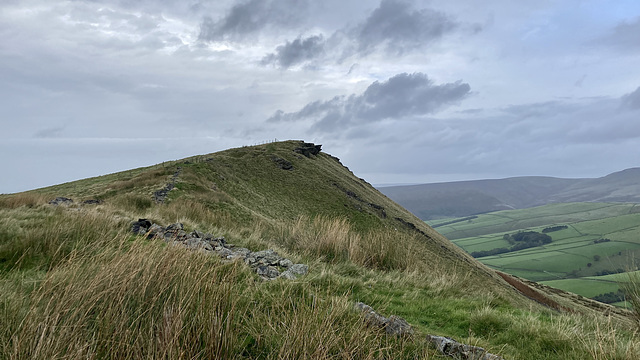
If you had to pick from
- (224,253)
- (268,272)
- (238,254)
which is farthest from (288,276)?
(224,253)

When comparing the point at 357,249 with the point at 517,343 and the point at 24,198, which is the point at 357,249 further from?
the point at 24,198

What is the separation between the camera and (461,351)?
4.37 meters

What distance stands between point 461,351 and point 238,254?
5.71m

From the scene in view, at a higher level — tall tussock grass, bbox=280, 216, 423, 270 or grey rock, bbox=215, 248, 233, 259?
grey rock, bbox=215, 248, 233, 259

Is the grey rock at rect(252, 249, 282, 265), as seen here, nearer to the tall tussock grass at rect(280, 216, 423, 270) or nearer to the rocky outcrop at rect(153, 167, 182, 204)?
the tall tussock grass at rect(280, 216, 423, 270)

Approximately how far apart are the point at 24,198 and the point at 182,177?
12.4 m

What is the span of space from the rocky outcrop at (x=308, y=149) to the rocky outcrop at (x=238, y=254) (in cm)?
3909

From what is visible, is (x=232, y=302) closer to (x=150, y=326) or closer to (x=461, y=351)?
(x=150, y=326)

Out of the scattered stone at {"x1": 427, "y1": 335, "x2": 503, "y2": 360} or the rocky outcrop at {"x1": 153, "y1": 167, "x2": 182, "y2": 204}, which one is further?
the rocky outcrop at {"x1": 153, "y1": 167, "x2": 182, "y2": 204}

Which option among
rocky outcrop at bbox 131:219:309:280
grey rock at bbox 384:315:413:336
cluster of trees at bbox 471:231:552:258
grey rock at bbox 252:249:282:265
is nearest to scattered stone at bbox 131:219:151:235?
rocky outcrop at bbox 131:219:309:280

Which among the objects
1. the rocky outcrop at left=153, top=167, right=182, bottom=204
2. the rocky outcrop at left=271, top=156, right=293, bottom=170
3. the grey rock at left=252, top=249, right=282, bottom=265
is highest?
the rocky outcrop at left=271, top=156, right=293, bottom=170

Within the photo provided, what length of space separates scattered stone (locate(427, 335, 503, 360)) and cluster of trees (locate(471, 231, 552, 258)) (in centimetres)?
16063

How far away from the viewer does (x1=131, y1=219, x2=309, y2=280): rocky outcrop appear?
24.9 feet

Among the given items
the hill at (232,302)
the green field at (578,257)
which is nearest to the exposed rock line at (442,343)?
the hill at (232,302)
